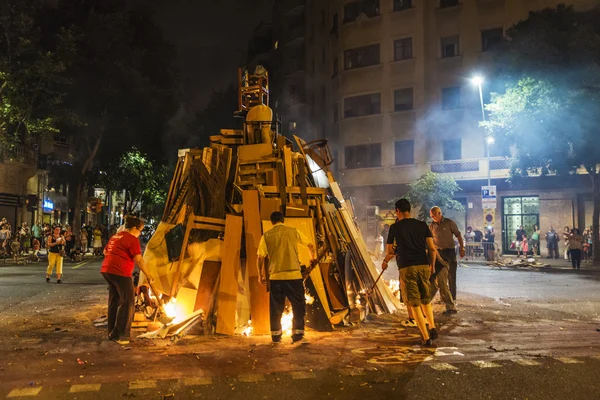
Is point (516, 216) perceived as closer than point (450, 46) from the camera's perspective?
Yes

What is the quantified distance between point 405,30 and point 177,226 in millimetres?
27878

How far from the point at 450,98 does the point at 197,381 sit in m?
29.9

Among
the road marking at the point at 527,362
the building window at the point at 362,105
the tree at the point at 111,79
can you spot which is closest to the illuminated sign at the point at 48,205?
the tree at the point at 111,79

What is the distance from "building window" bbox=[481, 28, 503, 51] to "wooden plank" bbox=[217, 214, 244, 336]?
1082 inches

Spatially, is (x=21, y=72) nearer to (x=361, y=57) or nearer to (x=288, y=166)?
(x=288, y=166)

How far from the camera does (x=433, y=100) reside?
32.8 meters

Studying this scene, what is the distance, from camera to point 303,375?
5.56 m

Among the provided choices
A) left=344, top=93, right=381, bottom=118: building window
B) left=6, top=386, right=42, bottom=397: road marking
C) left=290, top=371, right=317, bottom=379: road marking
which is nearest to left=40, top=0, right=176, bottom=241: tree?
left=344, top=93, right=381, bottom=118: building window

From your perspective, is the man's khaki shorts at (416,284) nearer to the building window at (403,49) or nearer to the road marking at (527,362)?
the road marking at (527,362)

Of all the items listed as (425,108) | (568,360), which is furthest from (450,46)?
(568,360)

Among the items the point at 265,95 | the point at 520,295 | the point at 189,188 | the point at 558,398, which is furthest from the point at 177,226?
the point at 520,295

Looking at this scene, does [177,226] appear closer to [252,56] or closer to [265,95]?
[265,95]

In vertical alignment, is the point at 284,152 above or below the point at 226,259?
above

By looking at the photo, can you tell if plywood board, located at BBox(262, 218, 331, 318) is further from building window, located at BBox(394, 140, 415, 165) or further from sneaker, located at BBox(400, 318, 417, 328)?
building window, located at BBox(394, 140, 415, 165)
